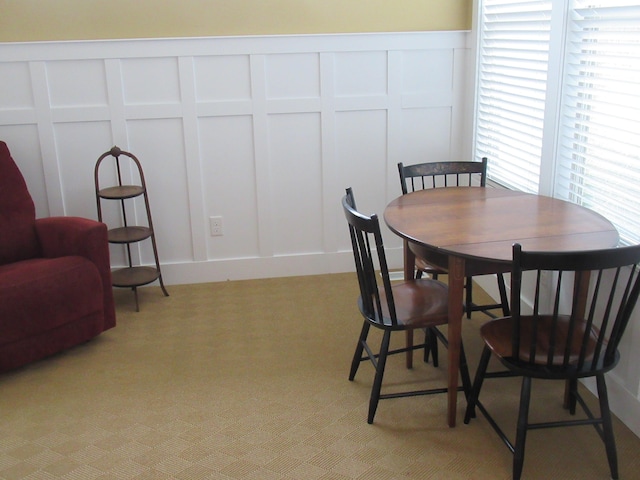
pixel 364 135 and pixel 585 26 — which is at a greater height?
pixel 585 26

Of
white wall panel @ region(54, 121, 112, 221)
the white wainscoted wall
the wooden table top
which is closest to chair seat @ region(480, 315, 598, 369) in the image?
the wooden table top

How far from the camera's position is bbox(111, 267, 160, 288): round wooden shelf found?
3676 mm

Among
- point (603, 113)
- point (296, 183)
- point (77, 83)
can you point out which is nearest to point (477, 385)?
point (603, 113)

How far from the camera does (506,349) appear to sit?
221 cm

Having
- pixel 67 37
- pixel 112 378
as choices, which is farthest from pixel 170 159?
pixel 112 378

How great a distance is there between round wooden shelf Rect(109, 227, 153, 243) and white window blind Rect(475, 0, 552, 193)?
6.46 ft

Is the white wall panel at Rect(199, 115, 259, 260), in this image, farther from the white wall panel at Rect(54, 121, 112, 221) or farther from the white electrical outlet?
the white wall panel at Rect(54, 121, 112, 221)

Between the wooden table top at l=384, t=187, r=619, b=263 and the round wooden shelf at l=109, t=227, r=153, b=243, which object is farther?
the round wooden shelf at l=109, t=227, r=153, b=243

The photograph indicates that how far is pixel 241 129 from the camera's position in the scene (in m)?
3.90

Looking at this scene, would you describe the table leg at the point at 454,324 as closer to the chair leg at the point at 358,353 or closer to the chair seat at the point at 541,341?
the chair seat at the point at 541,341

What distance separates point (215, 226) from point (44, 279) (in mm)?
1213

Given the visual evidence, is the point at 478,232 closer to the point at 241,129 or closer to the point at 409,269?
the point at 409,269

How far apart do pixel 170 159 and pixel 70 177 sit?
58cm

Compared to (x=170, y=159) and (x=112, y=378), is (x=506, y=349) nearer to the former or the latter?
(x=112, y=378)
